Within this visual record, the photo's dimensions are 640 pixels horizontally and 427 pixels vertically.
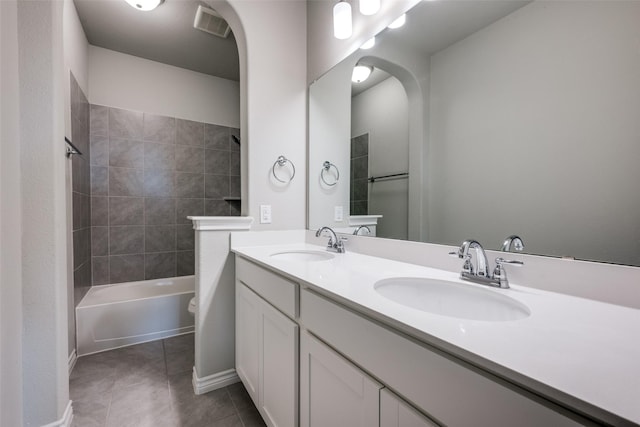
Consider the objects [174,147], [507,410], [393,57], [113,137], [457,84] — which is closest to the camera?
[507,410]

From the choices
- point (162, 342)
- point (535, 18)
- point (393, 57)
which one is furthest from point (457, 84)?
point (162, 342)

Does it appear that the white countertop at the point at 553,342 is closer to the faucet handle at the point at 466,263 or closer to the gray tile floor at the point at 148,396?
the faucet handle at the point at 466,263

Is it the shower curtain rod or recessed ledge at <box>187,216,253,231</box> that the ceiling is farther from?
the shower curtain rod

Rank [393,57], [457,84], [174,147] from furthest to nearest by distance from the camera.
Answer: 1. [174,147]
2. [393,57]
3. [457,84]

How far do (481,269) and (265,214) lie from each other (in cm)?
125

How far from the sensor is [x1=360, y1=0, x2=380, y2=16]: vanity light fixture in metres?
1.34

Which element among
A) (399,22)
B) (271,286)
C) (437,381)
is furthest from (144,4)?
(437,381)

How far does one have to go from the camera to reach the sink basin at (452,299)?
0.77 metres

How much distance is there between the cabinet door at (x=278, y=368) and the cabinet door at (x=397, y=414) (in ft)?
1.38

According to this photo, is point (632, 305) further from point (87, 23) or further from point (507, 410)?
point (87, 23)

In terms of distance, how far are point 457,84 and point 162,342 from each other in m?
2.67

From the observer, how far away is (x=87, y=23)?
2.24m

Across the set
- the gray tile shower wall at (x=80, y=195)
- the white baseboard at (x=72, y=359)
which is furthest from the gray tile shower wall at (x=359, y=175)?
the white baseboard at (x=72, y=359)

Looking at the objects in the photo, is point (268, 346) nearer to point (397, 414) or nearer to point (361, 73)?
point (397, 414)
